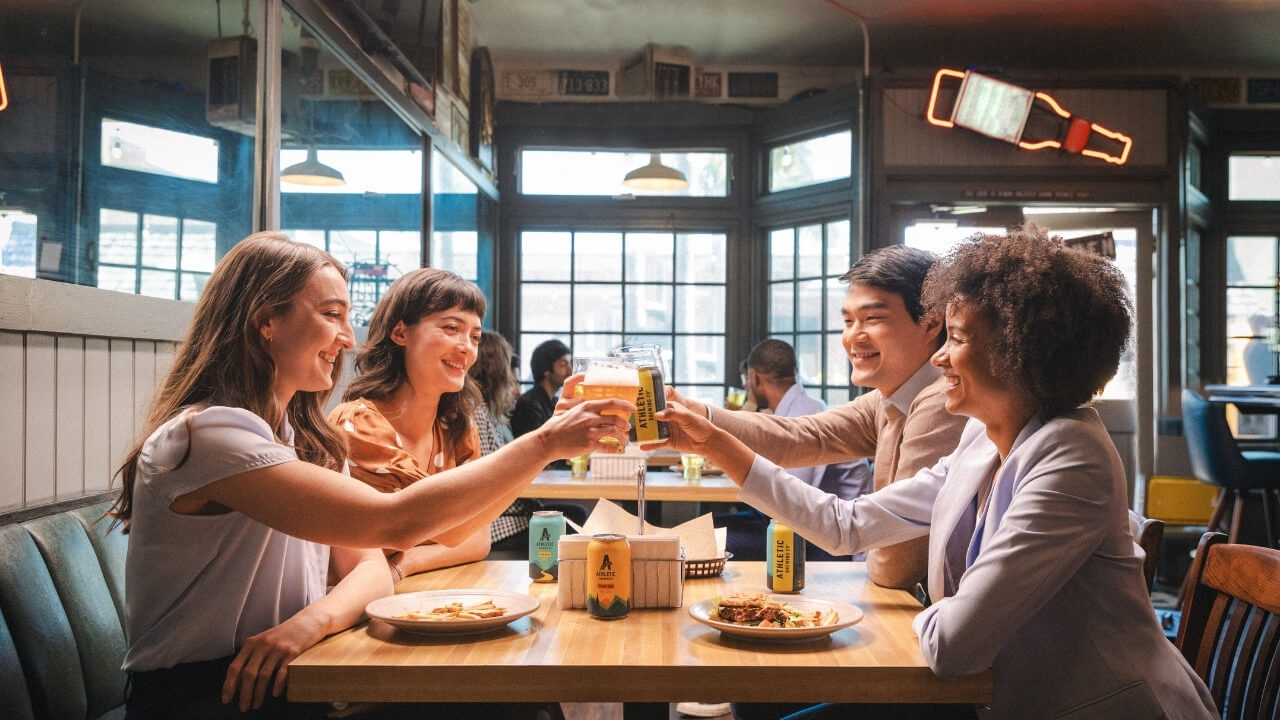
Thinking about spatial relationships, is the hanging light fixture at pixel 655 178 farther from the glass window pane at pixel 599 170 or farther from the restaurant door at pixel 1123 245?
the restaurant door at pixel 1123 245

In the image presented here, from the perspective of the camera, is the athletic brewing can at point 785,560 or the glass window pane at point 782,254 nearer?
the athletic brewing can at point 785,560

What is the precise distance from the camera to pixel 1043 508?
1.36 meters

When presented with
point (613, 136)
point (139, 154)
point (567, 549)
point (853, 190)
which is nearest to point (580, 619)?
point (567, 549)

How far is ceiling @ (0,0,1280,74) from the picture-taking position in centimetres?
592

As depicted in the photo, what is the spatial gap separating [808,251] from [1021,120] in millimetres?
1626

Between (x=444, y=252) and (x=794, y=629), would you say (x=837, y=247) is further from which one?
(x=794, y=629)

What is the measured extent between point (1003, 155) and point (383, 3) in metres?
3.85

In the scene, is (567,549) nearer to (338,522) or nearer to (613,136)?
(338,522)

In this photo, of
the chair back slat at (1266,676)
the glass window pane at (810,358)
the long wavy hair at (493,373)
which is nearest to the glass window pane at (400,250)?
the long wavy hair at (493,373)

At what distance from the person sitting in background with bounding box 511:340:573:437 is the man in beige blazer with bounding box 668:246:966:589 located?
2.75 m

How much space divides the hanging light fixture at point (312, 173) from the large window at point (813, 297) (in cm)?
370

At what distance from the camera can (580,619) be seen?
1.63 meters

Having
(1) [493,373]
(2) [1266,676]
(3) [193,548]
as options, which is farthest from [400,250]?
(2) [1266,676]

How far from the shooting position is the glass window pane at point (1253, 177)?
22.3 ft
